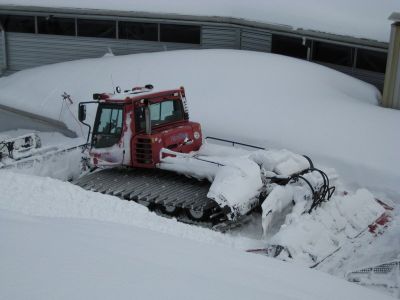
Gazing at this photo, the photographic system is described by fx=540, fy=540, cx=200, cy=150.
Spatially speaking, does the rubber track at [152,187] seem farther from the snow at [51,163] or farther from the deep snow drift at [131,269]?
the deep snow drift at [131,269]

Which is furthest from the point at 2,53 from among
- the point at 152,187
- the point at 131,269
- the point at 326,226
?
the point at 131,269

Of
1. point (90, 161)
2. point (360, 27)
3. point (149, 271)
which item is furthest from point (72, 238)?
point (360, 27)

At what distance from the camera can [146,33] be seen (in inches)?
759

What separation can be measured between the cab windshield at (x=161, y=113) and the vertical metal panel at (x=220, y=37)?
7.47m

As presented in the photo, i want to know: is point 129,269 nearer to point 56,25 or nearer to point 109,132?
point 109,132

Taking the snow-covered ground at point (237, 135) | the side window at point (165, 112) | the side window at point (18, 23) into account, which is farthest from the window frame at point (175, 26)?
the side window at point (165, 112)

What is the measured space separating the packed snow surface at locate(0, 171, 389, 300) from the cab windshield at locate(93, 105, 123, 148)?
3.75 metres

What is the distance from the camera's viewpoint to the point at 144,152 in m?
10.8

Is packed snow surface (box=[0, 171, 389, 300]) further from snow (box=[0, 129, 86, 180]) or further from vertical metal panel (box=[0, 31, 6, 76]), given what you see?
vertical metal panel (box=[0, 31, 6, 76])

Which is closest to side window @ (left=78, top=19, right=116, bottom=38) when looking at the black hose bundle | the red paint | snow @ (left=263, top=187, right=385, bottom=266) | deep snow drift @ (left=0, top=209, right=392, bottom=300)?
the red paint

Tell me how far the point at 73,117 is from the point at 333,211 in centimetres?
948

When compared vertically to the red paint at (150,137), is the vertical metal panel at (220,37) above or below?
above

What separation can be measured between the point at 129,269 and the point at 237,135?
8.53m

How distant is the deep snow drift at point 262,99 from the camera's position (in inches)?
478
